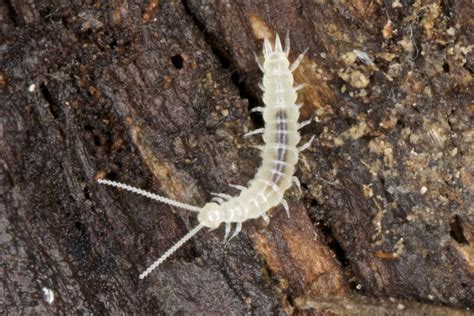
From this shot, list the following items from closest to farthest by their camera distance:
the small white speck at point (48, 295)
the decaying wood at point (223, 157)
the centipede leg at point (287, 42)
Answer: the small white speck at point (48, 295)
the decaying wood at point (223, 157)
the centipede leg at point (287, 42)

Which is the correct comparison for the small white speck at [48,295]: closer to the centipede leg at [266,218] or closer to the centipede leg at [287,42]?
the centipede leg at [266,218]

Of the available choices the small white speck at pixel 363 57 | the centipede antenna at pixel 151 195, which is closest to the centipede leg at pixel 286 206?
the centipede antenna at pixel 151 195

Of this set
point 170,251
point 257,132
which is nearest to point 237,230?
point 170,251

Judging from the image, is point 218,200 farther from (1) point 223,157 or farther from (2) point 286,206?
(2) point 286,206

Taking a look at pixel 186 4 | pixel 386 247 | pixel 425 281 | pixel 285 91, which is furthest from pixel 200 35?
pixel 425 281

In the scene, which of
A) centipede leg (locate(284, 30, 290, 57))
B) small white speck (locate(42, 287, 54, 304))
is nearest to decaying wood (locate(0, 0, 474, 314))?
small white speck (locate(42, 287, 54, 304))

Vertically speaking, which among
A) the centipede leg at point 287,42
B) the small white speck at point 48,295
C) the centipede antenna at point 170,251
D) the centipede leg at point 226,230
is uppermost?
the centipede leg at point 287,42
